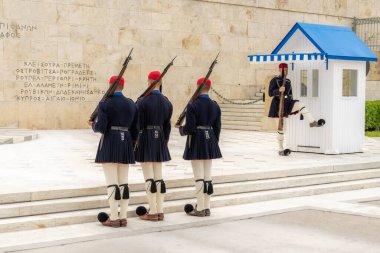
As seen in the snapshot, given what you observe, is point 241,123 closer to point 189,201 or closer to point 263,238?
point 189,201

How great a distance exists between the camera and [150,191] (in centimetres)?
852

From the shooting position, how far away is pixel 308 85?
1417 cm

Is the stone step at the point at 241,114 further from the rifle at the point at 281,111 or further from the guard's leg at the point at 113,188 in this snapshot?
the guard's leg at the point at 113,188

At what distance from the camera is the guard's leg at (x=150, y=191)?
853 centimetres

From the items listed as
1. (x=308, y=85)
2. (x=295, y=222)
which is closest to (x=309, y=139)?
(x=308, y=85)

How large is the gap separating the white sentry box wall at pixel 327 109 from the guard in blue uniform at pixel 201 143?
5.45m

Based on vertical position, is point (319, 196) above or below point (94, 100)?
below

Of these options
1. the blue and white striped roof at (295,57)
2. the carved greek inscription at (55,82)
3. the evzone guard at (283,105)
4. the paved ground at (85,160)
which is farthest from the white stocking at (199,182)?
the carved greek inscription at (55,82)

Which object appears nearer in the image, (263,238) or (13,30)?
(263,238)

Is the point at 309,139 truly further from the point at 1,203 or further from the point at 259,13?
the point at 259,13

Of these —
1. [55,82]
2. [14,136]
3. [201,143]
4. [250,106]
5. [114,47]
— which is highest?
[114,47]

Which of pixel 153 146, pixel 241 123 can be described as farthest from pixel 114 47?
pixel 153 146

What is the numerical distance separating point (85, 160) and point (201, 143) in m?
4.08

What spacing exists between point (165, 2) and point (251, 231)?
14.8 meters
